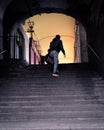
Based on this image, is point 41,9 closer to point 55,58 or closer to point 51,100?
point 55,58

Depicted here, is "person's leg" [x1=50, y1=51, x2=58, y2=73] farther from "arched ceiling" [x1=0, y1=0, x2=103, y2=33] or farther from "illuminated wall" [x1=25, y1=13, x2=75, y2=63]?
"illuminated wall" [x1=25, y1=13, x2=75, y2=63]

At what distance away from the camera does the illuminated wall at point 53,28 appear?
27.3m

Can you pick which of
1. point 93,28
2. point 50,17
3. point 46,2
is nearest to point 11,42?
point 46,2

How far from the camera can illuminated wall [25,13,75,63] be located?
27.3 metres

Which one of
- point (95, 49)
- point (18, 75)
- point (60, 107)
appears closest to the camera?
point (60, 107)

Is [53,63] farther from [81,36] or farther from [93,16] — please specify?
[81,36]

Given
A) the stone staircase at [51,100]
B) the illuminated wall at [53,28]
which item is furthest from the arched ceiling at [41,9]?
the illuminated wall at [53,28]

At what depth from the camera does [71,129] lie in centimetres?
880

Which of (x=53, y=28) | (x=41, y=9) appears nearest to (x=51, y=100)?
(x=41, y=9)

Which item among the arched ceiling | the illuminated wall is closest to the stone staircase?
the arched ceiling

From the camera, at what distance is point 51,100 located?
1148 cm

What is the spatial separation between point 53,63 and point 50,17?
41.2 ft

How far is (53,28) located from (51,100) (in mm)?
19119

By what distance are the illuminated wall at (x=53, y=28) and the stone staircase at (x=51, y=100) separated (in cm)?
1269
